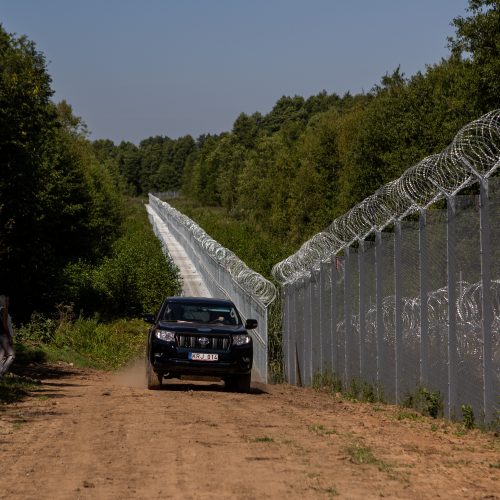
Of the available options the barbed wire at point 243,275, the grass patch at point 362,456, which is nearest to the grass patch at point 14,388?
the grass patch at point 362,456

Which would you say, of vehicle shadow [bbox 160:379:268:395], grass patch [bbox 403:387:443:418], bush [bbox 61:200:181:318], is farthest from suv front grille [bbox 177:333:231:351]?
bush [bbox 61:200:181:318]

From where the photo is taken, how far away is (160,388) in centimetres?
1903

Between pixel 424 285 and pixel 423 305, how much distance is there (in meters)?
0.24

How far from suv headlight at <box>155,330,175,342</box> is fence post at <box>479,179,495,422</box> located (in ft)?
28.2

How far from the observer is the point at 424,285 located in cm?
1312

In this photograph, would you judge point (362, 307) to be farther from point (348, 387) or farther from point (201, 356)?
point (201, 356)

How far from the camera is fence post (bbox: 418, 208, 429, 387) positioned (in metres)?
13.1

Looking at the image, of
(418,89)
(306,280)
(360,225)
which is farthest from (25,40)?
(360,225)

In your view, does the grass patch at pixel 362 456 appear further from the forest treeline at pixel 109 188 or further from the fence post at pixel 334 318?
the forest treeline at pixel 109 188

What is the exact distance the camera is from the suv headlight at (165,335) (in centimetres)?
1871

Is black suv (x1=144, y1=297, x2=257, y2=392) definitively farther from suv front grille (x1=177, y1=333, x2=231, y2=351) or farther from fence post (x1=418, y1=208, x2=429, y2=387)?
fence post (x1=418, y1=208, x2=429, y2=387)

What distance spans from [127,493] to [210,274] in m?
38.2

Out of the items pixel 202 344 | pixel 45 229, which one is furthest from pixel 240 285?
pixel 45 229

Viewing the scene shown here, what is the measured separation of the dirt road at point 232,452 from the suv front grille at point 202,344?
3572 mm
